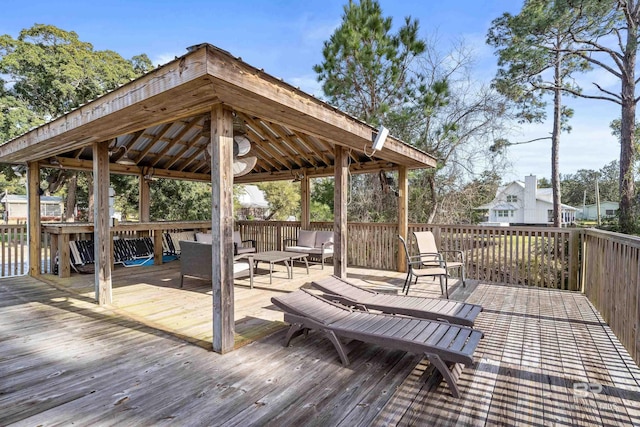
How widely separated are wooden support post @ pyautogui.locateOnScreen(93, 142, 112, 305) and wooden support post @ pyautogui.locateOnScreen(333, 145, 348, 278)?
3.20 meters

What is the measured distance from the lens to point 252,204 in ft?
64.0

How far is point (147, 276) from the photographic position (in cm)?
641

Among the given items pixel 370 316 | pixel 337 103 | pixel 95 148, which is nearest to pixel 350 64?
pixel 337 103

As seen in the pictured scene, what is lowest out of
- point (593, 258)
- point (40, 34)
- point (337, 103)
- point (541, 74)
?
point (593, 258)

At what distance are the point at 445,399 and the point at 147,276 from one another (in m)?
5.97

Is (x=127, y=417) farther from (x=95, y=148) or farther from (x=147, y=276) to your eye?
(x=147, y=276)

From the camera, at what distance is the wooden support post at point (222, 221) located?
2914 millimetres

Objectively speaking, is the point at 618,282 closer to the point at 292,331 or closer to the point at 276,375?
the point at 292,331

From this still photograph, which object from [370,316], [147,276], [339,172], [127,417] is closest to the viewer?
[127,417]

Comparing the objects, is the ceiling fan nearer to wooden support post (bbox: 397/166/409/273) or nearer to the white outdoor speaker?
the white outdoor speaker

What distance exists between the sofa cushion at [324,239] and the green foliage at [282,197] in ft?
41.2

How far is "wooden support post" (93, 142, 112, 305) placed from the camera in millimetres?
4387

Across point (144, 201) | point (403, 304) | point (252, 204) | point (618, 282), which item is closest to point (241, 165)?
point (403, 304)

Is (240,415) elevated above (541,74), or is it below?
below
